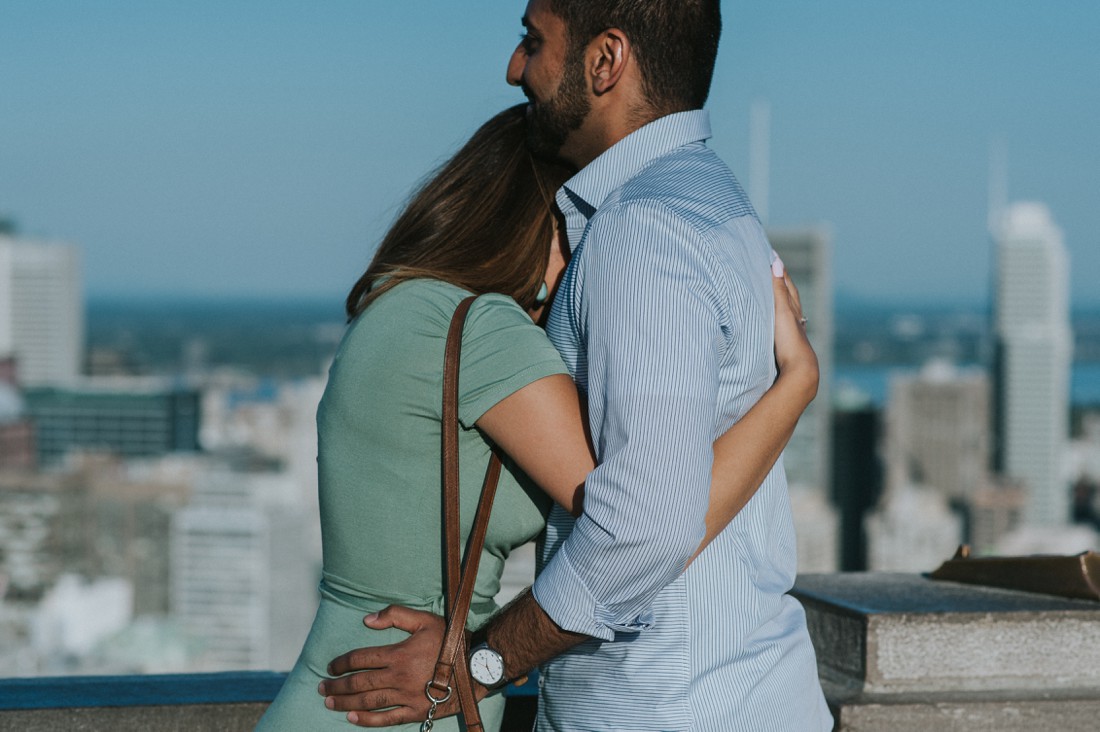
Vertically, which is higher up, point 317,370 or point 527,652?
point 527,652

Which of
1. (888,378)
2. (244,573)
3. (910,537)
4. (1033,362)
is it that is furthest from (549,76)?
(888,378)

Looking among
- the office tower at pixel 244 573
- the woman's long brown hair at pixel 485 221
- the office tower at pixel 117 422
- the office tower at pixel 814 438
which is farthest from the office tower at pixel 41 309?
the woman's long brown hair at pixel 485 221

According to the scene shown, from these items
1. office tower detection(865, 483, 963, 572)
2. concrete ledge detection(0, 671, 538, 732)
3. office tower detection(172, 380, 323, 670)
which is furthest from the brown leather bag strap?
office tower detection(865, 483, 963, 572)

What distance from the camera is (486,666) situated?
1.43m

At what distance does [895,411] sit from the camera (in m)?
79.2

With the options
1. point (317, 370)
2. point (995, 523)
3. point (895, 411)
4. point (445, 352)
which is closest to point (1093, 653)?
point (445, 352)

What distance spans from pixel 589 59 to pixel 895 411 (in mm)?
80183

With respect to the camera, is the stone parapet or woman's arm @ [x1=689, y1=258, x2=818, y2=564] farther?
the stone parapet

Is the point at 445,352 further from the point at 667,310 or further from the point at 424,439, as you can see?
the point at 667,310

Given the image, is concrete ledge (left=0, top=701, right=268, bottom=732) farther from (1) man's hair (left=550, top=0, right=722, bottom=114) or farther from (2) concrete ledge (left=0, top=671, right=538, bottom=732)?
(1) man's hair (left=550, top=0, right=722, bottom=114)

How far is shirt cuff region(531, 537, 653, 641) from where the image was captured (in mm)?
1357

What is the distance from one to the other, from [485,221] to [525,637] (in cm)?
46

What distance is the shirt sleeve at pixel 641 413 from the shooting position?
1.30 metres

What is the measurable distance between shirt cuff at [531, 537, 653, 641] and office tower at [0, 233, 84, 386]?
3946 inches
